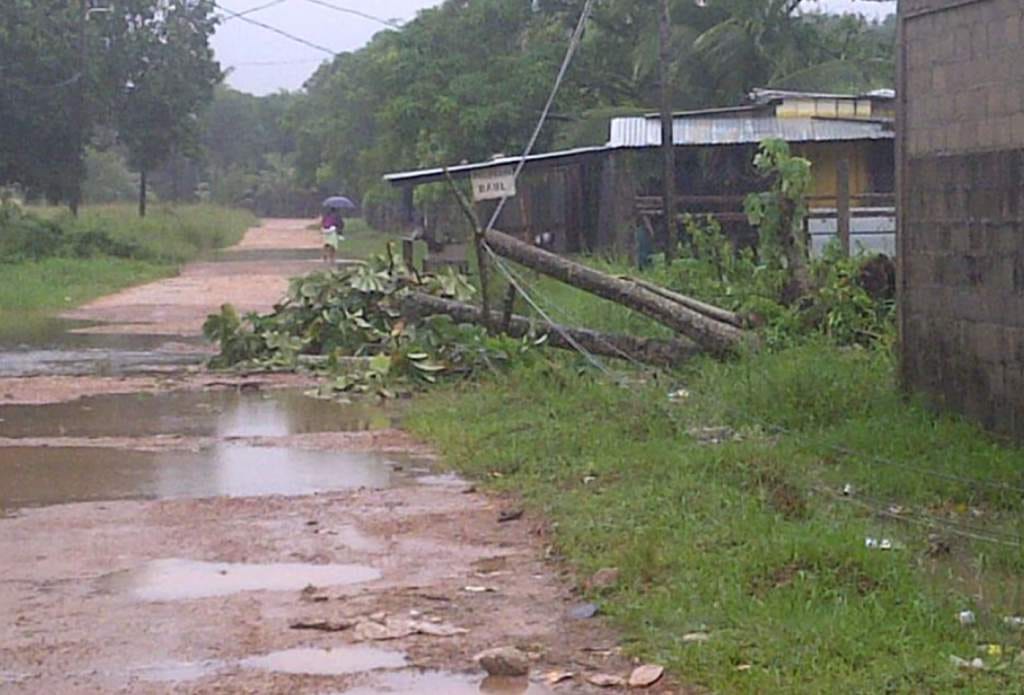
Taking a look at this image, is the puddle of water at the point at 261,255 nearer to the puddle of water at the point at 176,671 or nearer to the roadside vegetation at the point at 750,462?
the roadside vegetation at the point at 750,462

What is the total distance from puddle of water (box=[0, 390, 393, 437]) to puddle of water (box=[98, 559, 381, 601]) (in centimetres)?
493

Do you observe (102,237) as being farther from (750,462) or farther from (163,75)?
(750,462)

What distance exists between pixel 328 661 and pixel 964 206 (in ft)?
21.4

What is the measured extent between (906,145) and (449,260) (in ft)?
54.1

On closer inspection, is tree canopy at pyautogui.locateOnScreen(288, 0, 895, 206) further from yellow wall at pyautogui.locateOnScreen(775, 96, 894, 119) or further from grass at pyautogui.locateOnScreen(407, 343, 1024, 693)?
grass at pyautogui.locateOnScreen(407, 343, 1024, 693)

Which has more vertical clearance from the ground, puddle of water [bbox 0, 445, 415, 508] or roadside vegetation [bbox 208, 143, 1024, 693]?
roadside vegetation [bbox 208, 143, 1024, 693]

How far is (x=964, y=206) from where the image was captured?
11.5 meters

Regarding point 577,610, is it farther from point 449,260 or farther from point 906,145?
point 449,260

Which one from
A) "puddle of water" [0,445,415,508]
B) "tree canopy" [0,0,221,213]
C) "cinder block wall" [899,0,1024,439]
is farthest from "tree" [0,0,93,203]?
"cinder block wall" [899,0,1024,439]

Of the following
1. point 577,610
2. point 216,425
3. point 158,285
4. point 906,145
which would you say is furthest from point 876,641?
point 158,285

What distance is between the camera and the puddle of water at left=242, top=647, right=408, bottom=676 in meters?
6.55

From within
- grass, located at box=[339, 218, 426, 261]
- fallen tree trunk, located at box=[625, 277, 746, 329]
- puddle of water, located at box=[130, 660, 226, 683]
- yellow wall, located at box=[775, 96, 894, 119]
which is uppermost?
yellow wall, located at box=[775, 96, 894, 119]

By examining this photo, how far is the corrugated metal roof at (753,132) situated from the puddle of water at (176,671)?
20912mm

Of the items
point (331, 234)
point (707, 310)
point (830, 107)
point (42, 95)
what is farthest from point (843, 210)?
point (42, 95)
